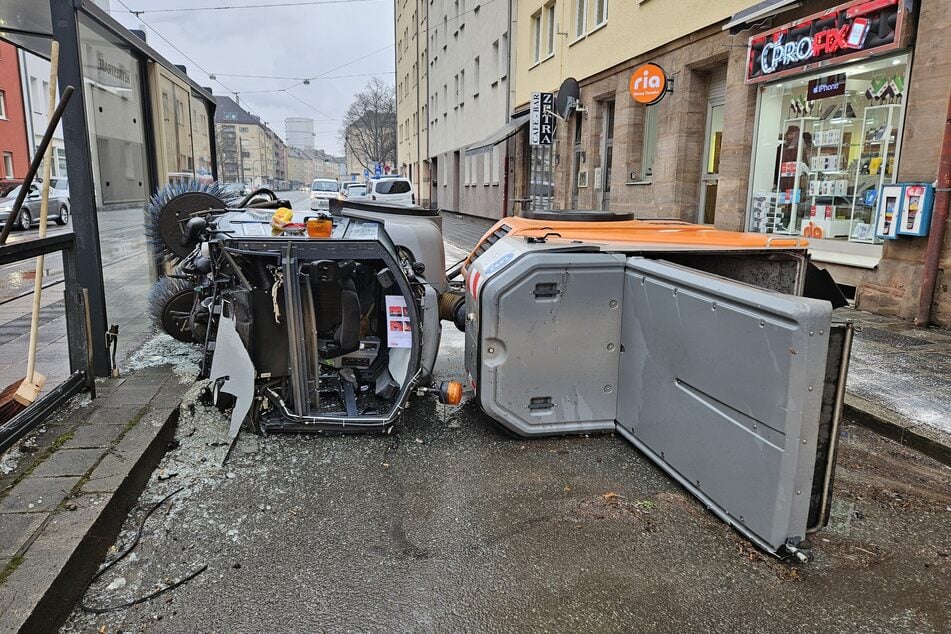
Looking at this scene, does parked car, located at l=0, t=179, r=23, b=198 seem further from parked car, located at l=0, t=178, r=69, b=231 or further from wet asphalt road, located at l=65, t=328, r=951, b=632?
wet asphalt road, located at l=65, t=328, r=951, b=632

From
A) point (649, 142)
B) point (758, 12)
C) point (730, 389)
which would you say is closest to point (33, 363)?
point (730, 389)

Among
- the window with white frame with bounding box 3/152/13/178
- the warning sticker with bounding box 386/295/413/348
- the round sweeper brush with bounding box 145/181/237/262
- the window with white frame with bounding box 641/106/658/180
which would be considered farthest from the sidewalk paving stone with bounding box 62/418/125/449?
the window with white frame with bounding box 3/152/13/178

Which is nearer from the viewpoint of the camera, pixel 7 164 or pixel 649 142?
pixel 649 142

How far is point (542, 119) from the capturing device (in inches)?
654

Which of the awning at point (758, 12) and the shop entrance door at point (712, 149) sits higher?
the awning at point (758, 12)

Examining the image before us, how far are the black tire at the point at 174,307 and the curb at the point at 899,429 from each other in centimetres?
499

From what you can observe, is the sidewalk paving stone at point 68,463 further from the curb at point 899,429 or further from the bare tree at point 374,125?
the bare tree at point 374,125

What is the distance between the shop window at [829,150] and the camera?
767cm

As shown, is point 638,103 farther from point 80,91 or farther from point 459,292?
point 80,91

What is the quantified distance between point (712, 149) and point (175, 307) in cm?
911

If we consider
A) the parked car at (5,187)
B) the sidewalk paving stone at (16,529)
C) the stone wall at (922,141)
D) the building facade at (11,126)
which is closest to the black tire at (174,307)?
the sidewalk paving stone at (16,529)

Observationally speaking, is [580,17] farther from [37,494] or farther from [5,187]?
[5,187]

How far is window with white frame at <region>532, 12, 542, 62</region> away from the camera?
1933cm

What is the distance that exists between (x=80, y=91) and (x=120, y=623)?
3.40 m
